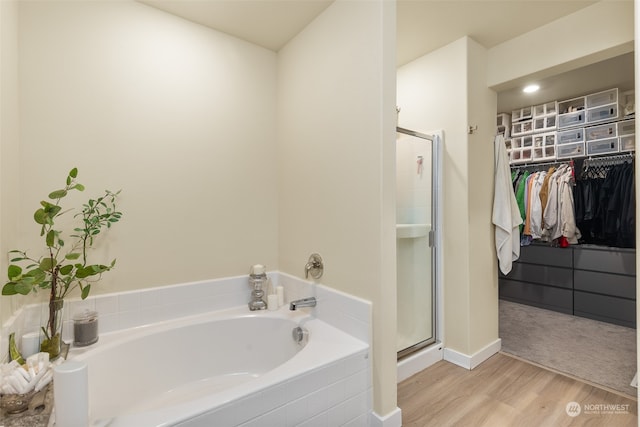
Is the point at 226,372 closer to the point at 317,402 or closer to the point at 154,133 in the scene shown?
the point at 317,402

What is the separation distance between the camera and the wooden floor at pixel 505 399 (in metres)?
1.67

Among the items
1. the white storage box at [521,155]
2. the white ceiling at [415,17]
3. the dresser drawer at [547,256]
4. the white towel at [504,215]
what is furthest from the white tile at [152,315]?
the white storage box at [521,155]

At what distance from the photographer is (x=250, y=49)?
2186 mm

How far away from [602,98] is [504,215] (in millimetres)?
2024

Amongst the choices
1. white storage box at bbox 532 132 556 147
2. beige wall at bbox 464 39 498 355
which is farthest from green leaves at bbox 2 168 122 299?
white storage box at bbox 532 132 556 147

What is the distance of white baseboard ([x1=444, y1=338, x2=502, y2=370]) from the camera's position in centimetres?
223

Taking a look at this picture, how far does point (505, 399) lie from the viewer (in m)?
1.85

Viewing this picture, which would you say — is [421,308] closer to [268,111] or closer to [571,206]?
[268,111]

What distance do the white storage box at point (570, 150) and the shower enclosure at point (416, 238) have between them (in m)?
2.06

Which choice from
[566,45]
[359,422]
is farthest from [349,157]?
[566,45]

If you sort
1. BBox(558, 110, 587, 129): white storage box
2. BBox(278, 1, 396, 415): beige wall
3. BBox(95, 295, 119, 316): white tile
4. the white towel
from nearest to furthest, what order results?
BBox(278, 1, 396, 415): beige wall
BBox(95, 295, 119, 316): white tile
the white towel
BBox(558, 110, 587, 129): white storage box

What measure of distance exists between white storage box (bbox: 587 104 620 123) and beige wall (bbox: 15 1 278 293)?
332cm

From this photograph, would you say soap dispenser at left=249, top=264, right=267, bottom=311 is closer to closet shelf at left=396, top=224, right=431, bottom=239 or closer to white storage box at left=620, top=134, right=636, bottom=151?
closet shelf at left=396, top=224, right=431, bottom=239

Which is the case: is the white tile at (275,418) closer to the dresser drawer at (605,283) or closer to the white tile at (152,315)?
the white tile at (152,315)
